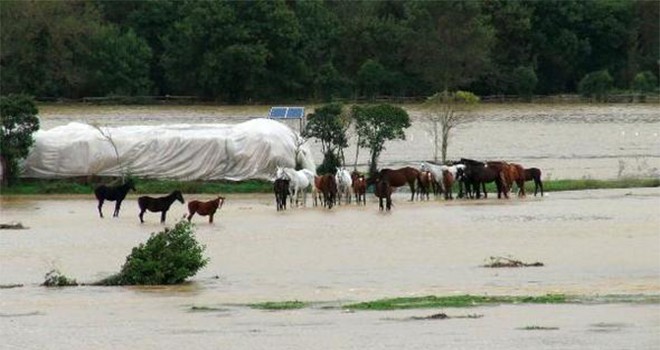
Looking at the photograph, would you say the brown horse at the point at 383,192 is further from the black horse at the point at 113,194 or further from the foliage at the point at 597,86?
the foliage at the point at 597,86

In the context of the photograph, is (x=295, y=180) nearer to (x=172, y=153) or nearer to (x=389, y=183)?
(x=389, y=183)

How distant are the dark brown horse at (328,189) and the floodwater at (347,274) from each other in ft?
1.84

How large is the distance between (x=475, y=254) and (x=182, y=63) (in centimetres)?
5776

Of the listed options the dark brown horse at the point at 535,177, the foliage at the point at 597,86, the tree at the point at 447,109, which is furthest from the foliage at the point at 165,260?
the foliage at the point at 597,86

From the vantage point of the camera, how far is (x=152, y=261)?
74.1 feet

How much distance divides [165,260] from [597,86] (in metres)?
65.9

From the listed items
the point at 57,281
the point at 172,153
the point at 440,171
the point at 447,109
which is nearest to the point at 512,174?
the point at 440,171

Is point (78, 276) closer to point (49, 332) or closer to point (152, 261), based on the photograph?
point (152, 261)

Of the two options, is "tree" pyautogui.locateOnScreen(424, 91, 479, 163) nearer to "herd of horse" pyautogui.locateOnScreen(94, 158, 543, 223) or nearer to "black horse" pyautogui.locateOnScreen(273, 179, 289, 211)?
"herd of horse" pyautogui.locateOnScreen(94, 158, 543, 223)

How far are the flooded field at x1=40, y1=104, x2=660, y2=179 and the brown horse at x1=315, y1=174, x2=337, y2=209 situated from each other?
1069 centimetres

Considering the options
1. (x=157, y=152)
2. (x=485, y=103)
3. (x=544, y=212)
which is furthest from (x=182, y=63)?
(x=544, y=212)

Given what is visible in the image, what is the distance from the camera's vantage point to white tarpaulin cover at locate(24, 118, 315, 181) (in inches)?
1645

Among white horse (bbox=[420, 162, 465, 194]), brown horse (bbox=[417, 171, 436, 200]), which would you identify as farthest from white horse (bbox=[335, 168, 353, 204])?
white horse (bbox=[420, 162, 465, 194])

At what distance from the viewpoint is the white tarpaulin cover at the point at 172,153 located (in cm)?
4178
